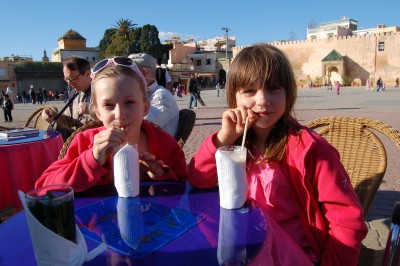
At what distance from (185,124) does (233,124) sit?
1.44m

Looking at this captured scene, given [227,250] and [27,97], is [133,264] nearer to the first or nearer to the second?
[227,250]

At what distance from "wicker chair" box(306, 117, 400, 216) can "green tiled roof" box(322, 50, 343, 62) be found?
44.0 m

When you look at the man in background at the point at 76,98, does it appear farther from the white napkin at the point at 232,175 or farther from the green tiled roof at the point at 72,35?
the green tiled roof at the point at 72,35

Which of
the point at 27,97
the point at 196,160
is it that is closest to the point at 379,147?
the point at 196,160

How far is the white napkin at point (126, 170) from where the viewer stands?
4.50 feet

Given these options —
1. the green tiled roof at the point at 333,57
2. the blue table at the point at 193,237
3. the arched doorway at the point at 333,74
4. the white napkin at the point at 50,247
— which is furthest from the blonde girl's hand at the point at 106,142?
the green tiled roof at the point at 333,57

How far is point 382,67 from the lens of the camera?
4059 cm

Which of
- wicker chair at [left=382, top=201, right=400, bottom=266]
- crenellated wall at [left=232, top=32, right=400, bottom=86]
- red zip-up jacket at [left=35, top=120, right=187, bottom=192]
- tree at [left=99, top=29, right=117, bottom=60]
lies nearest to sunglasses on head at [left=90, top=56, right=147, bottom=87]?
red zip-up jacket at [left=35, top=120, right=187, bottom=192]

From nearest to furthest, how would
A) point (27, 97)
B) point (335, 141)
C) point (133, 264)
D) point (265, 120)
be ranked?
1. point (133, 264)
2. point (265, 120)
3. point (335, 141)
4. point (27, 97)

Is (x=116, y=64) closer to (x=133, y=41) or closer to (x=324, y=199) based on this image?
(x=324, y=199)

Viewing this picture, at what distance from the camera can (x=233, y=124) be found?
1416mm

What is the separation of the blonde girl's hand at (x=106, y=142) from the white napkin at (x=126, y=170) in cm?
5

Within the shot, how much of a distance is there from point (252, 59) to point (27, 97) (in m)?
36.4

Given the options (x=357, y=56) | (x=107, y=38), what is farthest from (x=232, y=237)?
(x=107, y=38)
